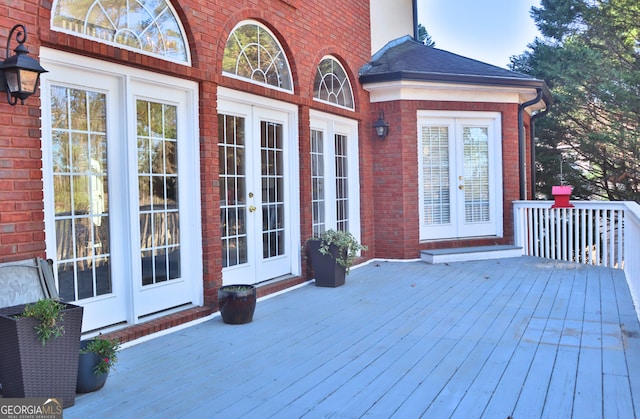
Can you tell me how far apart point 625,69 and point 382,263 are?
412 inches

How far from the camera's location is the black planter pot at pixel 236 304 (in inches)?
175

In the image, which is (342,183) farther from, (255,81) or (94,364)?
(94,364)

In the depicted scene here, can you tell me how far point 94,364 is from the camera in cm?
300

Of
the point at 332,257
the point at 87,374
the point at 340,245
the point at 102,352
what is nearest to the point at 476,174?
the point at 340,245

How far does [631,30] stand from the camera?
1342 cm

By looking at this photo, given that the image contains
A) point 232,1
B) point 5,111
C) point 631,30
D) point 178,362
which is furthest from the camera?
point 631,30

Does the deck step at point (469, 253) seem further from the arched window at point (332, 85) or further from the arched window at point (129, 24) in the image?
the arched window at point (129, 24)

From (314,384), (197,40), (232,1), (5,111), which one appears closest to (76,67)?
(5,111)

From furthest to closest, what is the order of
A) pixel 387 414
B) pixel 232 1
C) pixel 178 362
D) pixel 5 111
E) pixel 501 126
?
pixel 501 126 → pixel 232 1 → pixel 178 362 → pixel 5 111 → pixel 387 414

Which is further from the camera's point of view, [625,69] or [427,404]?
[625,69]

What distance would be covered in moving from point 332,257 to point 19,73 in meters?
3.91

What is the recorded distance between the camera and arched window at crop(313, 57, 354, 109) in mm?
6891

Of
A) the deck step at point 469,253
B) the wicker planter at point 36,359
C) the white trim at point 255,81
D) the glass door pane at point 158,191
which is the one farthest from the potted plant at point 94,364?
the deck step at point 469,253

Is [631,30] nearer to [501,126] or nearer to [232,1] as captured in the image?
[501,126]
